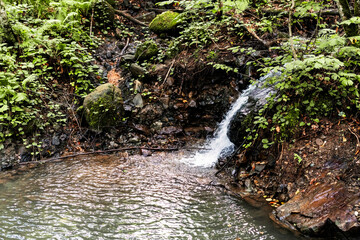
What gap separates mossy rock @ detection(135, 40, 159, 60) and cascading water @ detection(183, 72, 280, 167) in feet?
11.5

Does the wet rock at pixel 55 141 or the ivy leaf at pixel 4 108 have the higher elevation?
the ivy leaf at pixel 4 108

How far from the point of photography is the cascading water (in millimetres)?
5937

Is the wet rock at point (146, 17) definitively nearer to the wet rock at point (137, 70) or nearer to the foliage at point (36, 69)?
the foliage at point (36, 69)

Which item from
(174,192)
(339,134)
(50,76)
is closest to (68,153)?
(50,76)

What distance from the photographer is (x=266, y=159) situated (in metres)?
4.88

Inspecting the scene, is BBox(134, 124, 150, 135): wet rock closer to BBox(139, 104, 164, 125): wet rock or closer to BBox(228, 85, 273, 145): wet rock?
BBox(139, 104, 164, 125): wet rock

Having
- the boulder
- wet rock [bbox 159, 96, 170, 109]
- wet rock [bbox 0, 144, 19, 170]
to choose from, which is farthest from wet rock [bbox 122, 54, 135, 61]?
wet rock [bbox 0, 144, 19, 170]

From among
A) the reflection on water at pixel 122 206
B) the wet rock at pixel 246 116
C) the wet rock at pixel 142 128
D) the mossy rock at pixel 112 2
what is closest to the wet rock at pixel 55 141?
the reflection on water at pixel 122 206

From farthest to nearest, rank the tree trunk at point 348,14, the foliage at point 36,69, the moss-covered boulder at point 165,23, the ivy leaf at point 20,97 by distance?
1. the moss-covered boulder at point 165,23
2. the foliage at point 36,69
3. the ivy leaf at point 20,97
4. the tree trunk at point 348,14

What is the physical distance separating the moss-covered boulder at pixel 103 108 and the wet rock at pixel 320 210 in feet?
16.6

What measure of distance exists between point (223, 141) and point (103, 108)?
3.58 metres

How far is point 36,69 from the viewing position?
693 cm

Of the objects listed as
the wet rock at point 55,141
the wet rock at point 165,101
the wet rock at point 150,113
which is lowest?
the wet rock at point 55,141

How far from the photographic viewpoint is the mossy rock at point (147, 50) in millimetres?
8469
